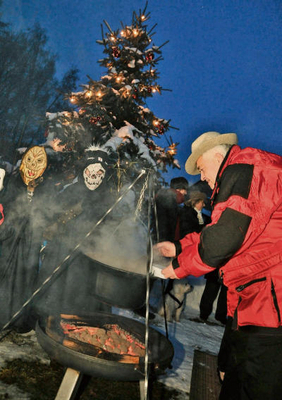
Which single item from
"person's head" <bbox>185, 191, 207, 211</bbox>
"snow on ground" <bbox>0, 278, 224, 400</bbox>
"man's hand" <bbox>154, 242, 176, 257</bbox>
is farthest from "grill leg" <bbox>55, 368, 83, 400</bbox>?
"person's head" <bbox>185, 191, 207, 211</bbox>

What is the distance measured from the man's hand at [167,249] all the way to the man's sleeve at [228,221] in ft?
2.35

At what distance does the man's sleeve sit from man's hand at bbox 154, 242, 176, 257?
2.35 ft

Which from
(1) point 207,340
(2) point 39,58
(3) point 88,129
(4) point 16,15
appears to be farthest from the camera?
(2) point 39,58

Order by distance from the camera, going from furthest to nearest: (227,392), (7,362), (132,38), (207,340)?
(132,38) → (207,340) → (7,362) → (227,392)

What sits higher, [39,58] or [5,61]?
[39,58]

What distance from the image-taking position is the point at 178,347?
4375 millimetres

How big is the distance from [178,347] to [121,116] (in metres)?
5.46

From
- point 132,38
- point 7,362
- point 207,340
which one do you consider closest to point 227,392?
point 7,362

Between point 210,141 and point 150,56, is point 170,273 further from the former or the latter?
point 150,56

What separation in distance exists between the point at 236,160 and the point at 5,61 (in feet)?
60.6

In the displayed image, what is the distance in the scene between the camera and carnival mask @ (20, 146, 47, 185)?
3.80m

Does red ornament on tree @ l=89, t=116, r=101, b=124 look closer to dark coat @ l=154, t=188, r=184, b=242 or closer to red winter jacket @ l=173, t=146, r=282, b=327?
dark coat @ l=154, t=188, r=184, b=242

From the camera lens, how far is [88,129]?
6406mm

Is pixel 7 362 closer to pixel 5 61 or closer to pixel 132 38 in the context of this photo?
pixel 132 38
